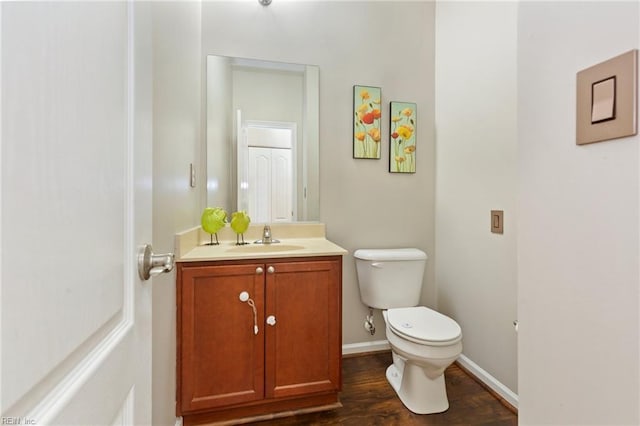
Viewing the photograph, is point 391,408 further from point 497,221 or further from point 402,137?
point 402,137

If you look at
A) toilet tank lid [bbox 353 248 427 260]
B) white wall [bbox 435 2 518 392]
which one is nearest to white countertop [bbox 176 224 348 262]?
toilet tank lid [bbox 353 248 427 260]

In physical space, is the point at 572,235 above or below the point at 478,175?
below

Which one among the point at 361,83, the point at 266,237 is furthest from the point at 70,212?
the point at 361,83

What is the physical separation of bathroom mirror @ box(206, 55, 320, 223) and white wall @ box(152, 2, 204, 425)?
0.86 feet

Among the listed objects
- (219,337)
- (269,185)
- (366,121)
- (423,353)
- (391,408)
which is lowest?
(391,408)

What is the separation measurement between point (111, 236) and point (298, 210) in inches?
61.8

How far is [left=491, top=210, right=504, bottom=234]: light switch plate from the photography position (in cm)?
157

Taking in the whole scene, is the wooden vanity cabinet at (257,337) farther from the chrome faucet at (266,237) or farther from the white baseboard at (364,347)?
the white baseboard at (364,347)

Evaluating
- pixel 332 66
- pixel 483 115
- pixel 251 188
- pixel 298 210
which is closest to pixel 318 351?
pixel 298 210

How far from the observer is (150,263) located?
1.79 feet

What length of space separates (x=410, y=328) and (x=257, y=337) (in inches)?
31.4

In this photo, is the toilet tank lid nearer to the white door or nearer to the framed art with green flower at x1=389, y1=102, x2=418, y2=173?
the framed art with green flower at x1=389, y1=102, x2=418, y2=173

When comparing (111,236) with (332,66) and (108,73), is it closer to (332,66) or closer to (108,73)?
(108,73)

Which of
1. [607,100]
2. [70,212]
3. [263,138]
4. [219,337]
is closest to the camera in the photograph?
[70,212]
